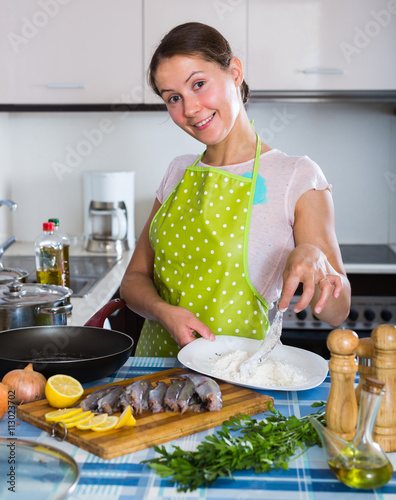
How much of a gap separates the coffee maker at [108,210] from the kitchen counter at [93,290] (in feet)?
0.17

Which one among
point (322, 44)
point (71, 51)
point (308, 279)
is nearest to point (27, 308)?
point (308, 279)

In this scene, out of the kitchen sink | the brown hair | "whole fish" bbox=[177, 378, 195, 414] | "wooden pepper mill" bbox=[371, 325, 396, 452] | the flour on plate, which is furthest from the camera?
the kitchen sink

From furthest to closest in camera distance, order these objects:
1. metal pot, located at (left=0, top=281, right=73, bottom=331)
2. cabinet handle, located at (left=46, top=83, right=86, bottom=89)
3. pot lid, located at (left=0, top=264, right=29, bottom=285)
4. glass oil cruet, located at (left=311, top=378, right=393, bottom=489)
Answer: cabinet handle, located at (left=46, top=83, right=86, bottom=89) → pot lid, located at (left=0, top=264, right=29, bottom=285) → metal pot, located at (left=0, top=281, right=73, bottom=331) → glass oil cruet, located at (left=311, top=378, right=393, bottom=489)

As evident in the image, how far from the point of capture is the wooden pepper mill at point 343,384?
92cm

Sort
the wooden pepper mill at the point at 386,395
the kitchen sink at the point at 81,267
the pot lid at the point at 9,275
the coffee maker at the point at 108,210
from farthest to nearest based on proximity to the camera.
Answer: the coffee maker at the point at 108,210, the kitchen sink at the point at 81,267, the pot lid at the point at 9,275, the wooden pepper mill at the point at 386,395

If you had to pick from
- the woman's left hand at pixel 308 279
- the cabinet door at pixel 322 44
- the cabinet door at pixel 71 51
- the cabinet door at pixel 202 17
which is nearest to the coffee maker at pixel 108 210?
the cabinet door at pixel 71 51

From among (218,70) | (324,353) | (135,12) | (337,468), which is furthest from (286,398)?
(135,12)

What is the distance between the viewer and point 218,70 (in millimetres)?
1478

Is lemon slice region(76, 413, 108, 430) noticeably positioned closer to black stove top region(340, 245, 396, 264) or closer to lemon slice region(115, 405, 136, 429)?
lemon slice region(115, 405, 136, 429)

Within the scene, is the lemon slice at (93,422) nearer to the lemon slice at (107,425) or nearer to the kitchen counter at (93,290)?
the lemon slice at (107,425)

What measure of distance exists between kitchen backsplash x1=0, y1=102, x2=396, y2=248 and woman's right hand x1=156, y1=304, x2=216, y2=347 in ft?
5.56

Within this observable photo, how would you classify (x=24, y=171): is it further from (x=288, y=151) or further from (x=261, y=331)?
(x=261, y=331)

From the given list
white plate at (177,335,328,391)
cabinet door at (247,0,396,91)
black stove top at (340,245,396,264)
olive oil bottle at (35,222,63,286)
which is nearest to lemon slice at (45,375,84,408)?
white plate at (177,335,328,391)

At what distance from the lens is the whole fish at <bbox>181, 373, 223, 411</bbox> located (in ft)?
3.46
